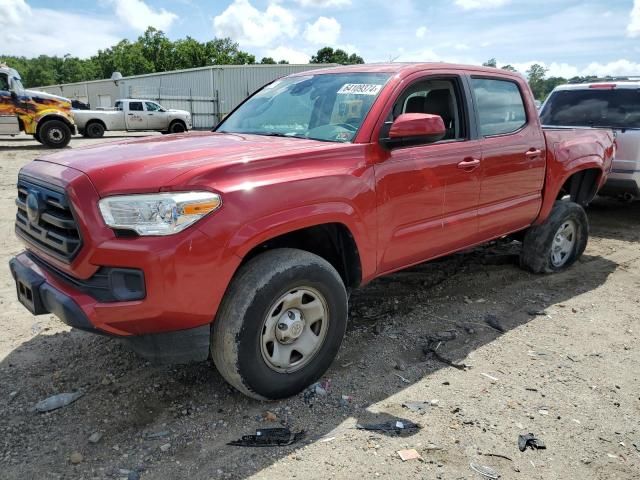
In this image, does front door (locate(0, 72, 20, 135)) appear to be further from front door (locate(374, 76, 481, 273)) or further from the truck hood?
front door (locate(374, 76, 481, 273))

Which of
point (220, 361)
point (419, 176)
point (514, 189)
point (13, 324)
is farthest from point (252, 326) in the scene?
point (514, 189)

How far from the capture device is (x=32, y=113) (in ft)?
54.4

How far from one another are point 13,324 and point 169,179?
237 centimetres

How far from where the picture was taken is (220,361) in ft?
8.92

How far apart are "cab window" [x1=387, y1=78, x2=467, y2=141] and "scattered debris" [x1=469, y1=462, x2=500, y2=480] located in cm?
226

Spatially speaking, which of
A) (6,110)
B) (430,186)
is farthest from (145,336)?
(6,110)

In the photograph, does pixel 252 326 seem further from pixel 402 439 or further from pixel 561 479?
pixel 561 479

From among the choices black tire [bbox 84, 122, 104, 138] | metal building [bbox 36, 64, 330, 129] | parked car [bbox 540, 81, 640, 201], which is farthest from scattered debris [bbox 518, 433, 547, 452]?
metal building [bbox 36, 64, 330, 129]

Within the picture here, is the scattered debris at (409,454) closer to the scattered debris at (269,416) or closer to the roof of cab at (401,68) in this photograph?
the scattered debris at (269,416)

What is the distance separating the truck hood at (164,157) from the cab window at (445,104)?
1146 millimetres

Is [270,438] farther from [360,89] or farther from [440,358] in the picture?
[360,89]

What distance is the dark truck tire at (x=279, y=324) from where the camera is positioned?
2.64 meters

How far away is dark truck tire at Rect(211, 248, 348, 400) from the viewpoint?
8.66 ft

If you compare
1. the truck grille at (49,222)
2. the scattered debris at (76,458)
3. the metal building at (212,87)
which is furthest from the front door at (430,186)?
the metal building at (212,87)
